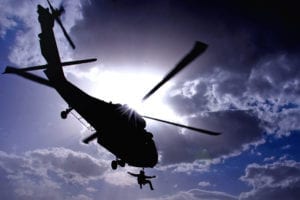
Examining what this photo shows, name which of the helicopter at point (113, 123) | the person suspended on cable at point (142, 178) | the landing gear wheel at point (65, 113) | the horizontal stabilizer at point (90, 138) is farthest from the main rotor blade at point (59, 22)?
the person suspended on cable at point (142, 178)

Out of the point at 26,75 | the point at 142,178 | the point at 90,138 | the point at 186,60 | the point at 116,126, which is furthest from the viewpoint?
the point at 142,178

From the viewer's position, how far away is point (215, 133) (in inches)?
613

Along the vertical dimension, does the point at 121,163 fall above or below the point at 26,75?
above

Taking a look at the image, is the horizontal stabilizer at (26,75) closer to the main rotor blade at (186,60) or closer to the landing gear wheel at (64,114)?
the main rotor blade at (186,60)

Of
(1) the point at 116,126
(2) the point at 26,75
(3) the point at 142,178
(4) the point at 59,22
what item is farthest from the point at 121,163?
(4) the point at 59,22

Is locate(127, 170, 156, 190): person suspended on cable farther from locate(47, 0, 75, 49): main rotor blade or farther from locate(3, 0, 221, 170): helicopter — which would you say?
locate(47, 0, 75, 49): main rotor blade

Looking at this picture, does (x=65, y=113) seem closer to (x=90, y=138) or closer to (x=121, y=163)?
(x=90, y=138)

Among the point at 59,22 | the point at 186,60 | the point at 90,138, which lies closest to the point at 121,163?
the point at 90,138

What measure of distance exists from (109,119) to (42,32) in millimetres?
10730

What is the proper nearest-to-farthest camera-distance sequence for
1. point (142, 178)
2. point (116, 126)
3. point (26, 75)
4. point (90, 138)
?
point (26, 75) → point (116, 126) → point (90, 138) → point (142, 178)

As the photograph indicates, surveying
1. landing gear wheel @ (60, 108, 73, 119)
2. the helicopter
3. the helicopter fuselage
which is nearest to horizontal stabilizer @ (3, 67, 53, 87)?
the helicopter

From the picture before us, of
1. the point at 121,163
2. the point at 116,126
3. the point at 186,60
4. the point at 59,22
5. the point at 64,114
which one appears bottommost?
the point at 186,60

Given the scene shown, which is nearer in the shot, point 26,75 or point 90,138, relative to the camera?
point 26,75

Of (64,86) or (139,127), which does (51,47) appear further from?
(139,127)
